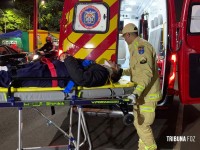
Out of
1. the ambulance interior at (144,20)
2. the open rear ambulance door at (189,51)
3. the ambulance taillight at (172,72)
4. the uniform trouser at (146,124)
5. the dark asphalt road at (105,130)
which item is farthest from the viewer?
the ambulance interior at (144,20)

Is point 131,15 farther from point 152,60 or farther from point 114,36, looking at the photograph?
point 152,60

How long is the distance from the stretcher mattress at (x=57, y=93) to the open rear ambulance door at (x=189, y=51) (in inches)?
72.8

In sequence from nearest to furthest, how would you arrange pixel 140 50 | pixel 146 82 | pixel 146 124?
pixel 146 82
pixel 140 50
pixel 146 124

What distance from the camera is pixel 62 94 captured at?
9.96 ft

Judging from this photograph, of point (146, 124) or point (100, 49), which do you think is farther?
point (100, 49)

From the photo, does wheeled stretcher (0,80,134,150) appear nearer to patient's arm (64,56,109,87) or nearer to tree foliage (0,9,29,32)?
Answer: patient's arm (64,56,109,87)

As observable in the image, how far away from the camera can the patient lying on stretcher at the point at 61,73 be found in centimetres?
299

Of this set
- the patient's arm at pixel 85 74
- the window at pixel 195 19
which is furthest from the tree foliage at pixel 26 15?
the patient's arm at pixel 85 74

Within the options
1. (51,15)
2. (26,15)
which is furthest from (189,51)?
(26,15)

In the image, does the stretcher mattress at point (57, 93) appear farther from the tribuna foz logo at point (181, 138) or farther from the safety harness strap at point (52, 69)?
the tribuna foz logo at point (181, 138)

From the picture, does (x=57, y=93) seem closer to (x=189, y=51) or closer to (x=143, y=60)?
(x=143, y=60)

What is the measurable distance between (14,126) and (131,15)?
6.02m

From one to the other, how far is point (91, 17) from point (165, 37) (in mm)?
1228

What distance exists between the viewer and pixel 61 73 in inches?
123
